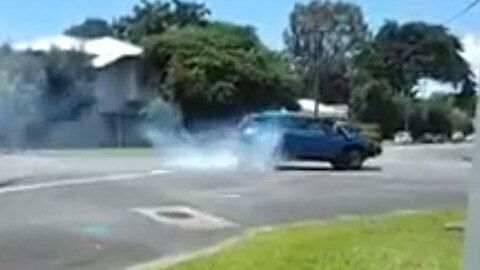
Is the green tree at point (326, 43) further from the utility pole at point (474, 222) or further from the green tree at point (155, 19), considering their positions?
the utility pole at point (474, 222)

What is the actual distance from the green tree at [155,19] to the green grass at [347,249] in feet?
165

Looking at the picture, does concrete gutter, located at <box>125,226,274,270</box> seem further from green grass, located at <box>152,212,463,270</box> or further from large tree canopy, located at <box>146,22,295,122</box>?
large tree canopy, located at <box>146,22,295,122</box>

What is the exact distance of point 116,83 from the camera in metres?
56.0

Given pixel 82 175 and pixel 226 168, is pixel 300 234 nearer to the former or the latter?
pixel 82 175

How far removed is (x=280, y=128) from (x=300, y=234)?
57.9 feet

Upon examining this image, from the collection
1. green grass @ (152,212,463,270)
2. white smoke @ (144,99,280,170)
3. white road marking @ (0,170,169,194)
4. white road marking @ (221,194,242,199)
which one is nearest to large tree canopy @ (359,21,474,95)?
white smoke @ (144,99,280,170)

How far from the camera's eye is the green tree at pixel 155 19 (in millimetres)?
62281

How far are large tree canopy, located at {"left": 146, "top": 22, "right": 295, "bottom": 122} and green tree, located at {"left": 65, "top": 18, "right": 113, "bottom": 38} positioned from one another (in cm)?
442

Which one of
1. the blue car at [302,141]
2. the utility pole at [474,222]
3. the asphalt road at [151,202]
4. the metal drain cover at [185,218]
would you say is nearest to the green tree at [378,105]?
the blue car at [302,141]

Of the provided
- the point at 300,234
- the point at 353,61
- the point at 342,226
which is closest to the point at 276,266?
the point at 300,234

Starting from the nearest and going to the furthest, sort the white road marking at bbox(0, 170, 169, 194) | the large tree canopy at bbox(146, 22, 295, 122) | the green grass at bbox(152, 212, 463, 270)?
the green grass at bbox(152, 212, 463, 270) < the white road marking at bbox(0, 170, 169, 194) < the large tree canopy at bbox(146, 22, 295, 122)

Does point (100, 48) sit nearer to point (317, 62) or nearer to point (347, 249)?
point (317, 62)

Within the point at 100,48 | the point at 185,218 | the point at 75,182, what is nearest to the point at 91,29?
the point at 100,48

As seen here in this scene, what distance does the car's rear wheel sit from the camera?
28844 mm
